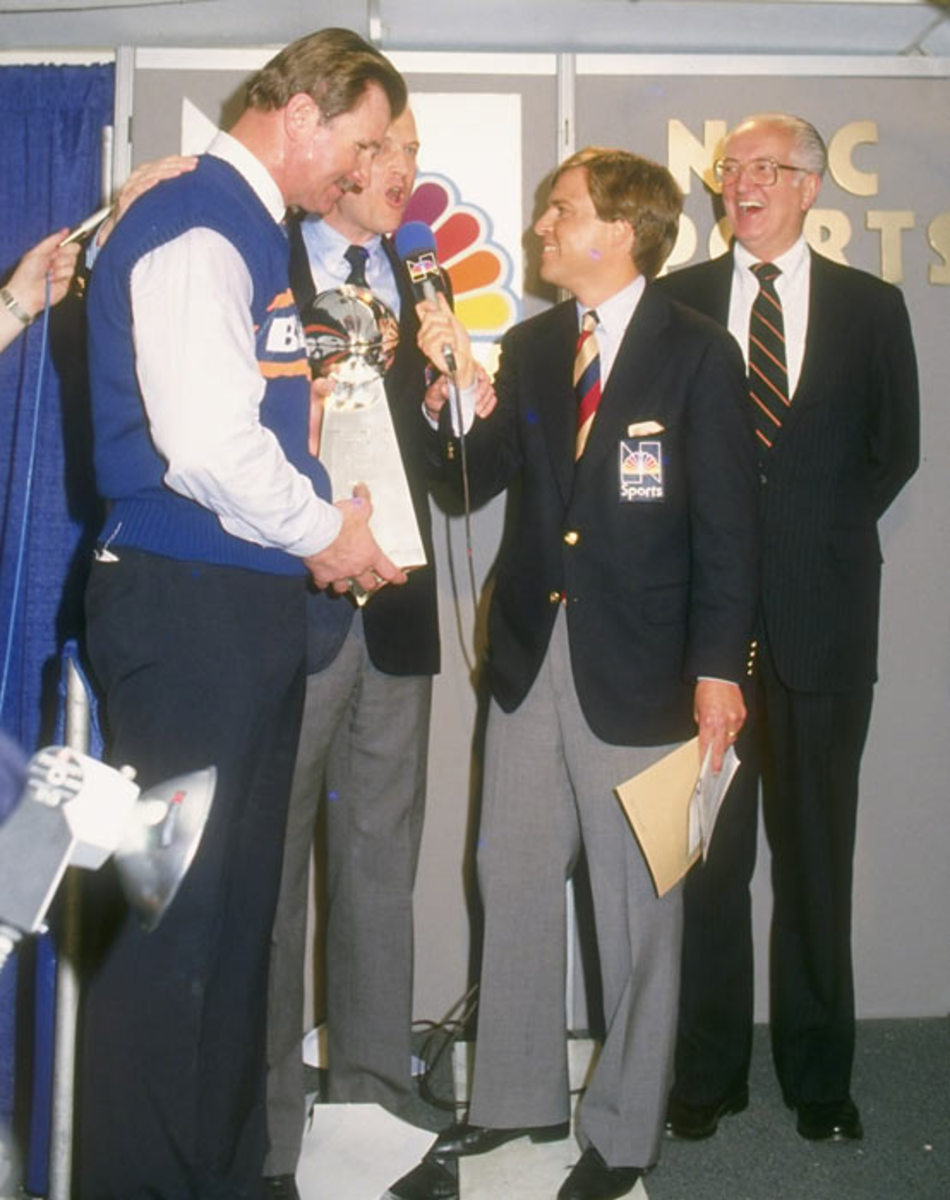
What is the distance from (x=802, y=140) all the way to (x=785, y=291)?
0.33 metres

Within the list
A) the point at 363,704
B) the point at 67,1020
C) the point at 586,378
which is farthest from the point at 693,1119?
the point at 586,378

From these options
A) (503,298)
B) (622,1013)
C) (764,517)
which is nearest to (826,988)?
(622,1013)

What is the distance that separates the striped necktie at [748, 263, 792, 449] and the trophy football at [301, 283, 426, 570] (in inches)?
32.7

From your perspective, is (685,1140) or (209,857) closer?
(209,857)

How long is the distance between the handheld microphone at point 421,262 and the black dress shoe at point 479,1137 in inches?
55.2

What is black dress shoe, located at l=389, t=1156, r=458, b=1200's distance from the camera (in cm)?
219

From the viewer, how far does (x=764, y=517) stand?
2.50 metres

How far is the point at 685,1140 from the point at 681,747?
0.89 meters

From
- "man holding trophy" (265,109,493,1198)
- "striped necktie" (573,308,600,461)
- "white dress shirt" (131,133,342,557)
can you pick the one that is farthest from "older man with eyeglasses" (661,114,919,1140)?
"white dress shirt" (131,133,342,557)

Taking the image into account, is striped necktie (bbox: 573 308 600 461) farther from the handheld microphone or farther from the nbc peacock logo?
the nbc peacock logo

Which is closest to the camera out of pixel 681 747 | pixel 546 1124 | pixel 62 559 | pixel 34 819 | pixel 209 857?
pixel 34 819

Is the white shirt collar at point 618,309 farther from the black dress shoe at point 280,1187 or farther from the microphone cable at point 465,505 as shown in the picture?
the black dress shoe at point 280,1187

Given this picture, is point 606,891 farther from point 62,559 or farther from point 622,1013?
point 62,559

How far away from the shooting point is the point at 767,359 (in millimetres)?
2580
